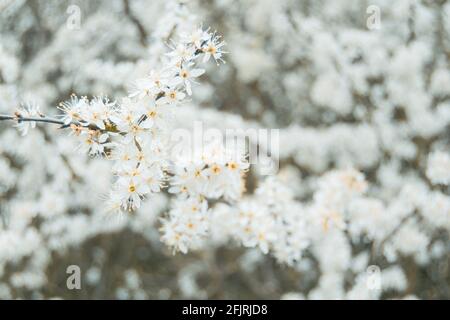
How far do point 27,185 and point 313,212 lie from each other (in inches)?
79.2

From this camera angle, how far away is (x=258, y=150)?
4.16m

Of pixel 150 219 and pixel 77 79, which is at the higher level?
pixel 77 79

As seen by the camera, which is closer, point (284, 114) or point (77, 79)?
point (77, 79)

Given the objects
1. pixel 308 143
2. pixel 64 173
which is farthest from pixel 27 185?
pixel 308 143

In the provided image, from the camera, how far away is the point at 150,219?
4.02 meters

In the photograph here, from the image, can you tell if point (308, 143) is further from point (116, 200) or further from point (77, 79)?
point (116, 200)

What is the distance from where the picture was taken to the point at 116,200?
2.12 metres

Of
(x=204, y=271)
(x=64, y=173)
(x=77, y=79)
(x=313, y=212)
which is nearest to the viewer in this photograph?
(x=313, y=212)

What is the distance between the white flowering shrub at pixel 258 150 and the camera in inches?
122

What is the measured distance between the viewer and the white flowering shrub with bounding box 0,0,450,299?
10.2 feet
